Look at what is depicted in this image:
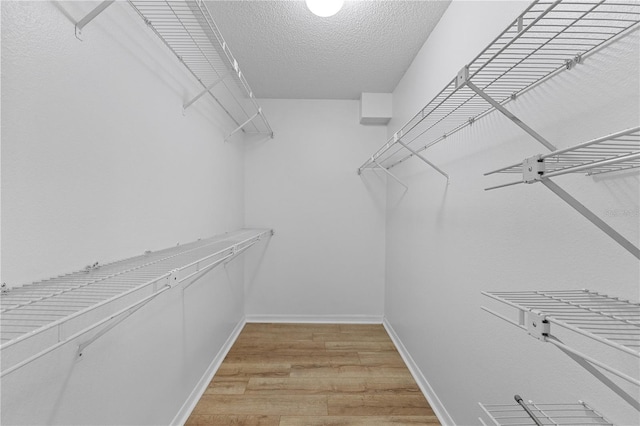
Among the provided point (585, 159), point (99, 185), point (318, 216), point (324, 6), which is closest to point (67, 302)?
point (99, 185)

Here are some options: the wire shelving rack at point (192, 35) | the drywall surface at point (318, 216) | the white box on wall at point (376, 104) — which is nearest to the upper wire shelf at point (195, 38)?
the wire shelving rack at point (192, 35)

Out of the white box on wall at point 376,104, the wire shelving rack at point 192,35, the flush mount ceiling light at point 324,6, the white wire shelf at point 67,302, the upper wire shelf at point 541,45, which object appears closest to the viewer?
the white wire shelf at point 67,302

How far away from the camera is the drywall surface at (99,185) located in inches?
30.0

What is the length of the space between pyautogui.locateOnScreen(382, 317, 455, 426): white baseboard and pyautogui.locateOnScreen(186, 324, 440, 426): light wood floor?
35mm

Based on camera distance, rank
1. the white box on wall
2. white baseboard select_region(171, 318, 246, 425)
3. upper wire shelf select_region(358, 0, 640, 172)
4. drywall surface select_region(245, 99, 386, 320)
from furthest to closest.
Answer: drywall surface select_region(245, 99, 386, 320) → the white box on wall → white baseboard select_region(171, 318, 246, 425) → upper wire shelf select_region(358, 0, 640, 172)

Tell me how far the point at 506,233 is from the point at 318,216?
2106mm

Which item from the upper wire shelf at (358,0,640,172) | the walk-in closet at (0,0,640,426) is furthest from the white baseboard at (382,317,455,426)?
the upper wire shelf at (358,0,640,172)

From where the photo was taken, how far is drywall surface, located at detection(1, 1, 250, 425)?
763mm

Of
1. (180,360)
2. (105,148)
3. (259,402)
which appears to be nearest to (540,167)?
(105,148)

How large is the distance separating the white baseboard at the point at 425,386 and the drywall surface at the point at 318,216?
65cm

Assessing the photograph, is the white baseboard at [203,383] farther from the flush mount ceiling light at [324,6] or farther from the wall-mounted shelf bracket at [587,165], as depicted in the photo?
the flush mount ceiling light at [324,6]

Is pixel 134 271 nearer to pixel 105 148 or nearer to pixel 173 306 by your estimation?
pixel 105 148

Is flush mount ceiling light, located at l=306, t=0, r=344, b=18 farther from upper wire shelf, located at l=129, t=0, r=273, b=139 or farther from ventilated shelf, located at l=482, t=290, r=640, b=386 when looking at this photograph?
ventilated shelf, located at l=482, t=290, r=640, b=386

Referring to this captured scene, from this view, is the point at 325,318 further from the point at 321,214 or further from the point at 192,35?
the point at 192,35
